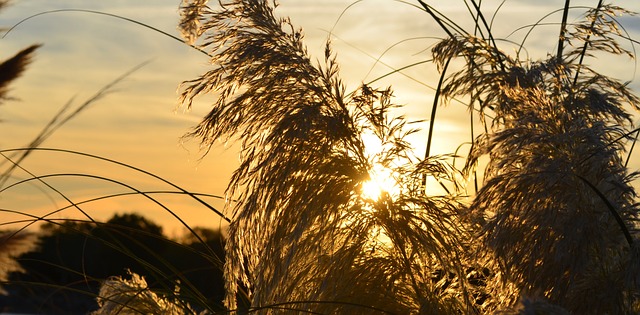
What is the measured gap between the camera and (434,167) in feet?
11.7

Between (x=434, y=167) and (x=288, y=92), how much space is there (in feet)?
2.17

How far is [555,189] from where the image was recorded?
3.40m

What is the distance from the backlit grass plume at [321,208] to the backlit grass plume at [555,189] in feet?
0.76

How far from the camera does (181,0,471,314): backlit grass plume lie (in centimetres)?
335

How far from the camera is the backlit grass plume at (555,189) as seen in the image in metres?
3.29

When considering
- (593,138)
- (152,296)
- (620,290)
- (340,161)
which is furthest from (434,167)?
(152,296)

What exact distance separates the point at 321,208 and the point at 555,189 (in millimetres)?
902

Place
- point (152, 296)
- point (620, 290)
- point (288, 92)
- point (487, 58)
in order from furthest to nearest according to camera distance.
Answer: point (152, 296), point (487, 58), point (288, 92), point (620, 290)

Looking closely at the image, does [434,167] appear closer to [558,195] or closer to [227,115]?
[558,195]

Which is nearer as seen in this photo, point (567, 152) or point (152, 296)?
point (567, 152)

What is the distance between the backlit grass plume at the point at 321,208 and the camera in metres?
3.35

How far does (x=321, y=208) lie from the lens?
3340 millimetres

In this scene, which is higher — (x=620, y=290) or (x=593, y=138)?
(x=593, y=138)

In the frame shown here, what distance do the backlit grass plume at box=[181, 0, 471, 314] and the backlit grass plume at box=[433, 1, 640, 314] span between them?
0.23 metres
